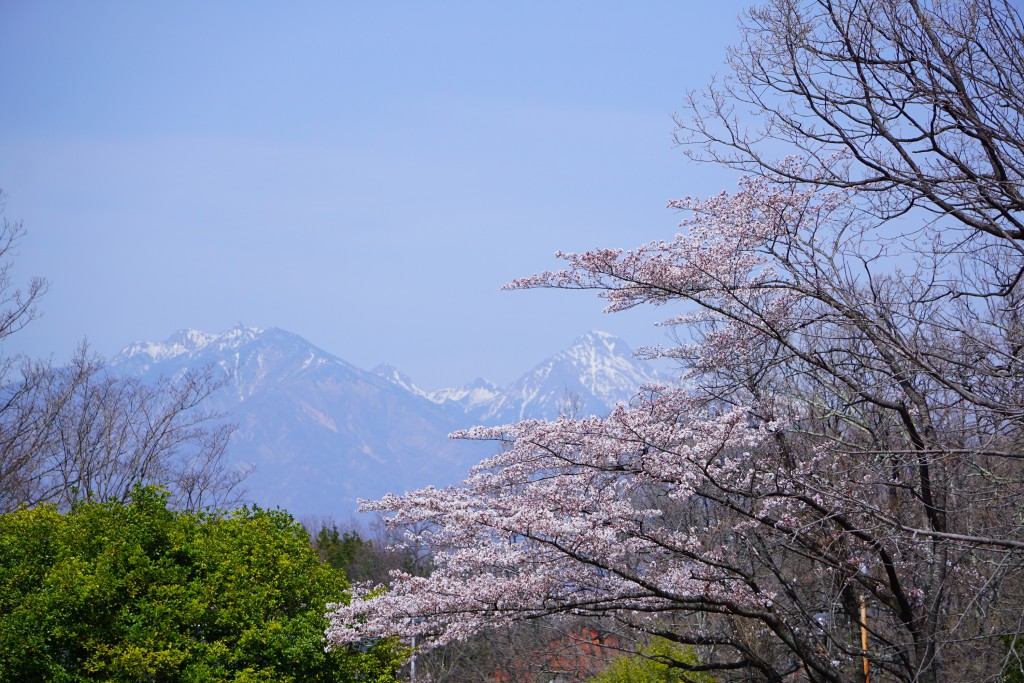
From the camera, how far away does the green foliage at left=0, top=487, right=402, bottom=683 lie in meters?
10.6

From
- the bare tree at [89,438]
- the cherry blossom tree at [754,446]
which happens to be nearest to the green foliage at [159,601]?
the cherry blossom tree at [754,446]

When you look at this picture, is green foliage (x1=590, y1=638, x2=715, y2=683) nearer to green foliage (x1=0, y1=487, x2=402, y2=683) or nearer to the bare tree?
green foliage (x1=0, y1=487, x2=402, y2=683)

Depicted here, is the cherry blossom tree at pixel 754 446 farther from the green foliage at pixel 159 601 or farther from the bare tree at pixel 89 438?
the bare tree at pixel 89 438

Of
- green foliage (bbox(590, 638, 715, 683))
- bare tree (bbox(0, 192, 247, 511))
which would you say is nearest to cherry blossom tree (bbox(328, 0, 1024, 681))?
green foliage (bbox(590, 638, 715, 683))

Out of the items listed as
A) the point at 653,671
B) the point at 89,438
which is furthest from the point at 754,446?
the point at 89,438

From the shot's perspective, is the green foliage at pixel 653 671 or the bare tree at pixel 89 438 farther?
the bare tree at pixel 89 438

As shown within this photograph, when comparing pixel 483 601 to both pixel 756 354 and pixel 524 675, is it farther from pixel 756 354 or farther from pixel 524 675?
pixel 524 675

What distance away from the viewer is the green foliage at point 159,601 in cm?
1063

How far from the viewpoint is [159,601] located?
10984mm

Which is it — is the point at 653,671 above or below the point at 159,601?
below

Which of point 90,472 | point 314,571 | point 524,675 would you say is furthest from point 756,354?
point 90,472

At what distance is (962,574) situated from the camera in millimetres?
9555

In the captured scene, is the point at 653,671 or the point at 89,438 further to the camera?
the point at 89,438

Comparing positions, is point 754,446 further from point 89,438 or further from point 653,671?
point 89,438
